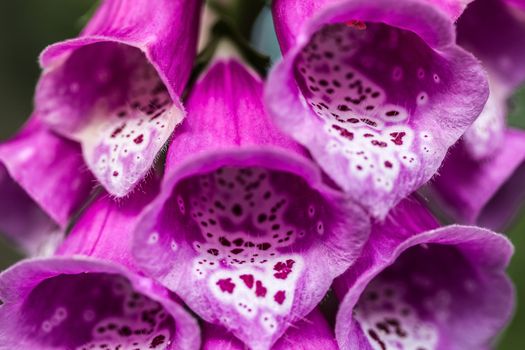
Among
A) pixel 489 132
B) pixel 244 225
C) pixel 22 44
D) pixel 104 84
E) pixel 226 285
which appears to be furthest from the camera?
pixel 22 44

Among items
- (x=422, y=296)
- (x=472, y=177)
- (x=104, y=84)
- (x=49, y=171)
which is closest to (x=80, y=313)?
(x=49, y=171)

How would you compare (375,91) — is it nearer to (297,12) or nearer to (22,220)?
(297,12)

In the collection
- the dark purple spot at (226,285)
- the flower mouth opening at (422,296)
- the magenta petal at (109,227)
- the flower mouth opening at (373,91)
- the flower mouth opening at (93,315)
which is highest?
the flower mouth opening at (373,91)

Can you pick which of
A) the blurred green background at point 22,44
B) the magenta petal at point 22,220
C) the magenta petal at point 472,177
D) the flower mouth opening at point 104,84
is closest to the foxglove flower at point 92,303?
the flower mouth opening at point 104,84

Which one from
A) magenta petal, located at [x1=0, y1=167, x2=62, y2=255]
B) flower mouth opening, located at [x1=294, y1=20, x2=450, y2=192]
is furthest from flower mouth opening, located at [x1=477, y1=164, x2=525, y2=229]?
magenta petal, located at [x1=0, y1=167, x2=62, y2=255]

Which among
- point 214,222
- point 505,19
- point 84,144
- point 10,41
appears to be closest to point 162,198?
point 214,222

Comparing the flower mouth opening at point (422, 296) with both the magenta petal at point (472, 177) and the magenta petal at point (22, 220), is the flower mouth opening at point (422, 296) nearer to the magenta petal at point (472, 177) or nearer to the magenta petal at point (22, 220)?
the magenta petal at point (472, 177)
